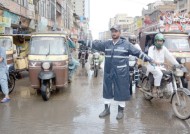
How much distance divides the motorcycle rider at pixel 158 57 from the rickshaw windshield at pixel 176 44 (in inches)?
194

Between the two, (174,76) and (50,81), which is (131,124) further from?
(50,81)

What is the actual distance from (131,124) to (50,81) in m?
3.39

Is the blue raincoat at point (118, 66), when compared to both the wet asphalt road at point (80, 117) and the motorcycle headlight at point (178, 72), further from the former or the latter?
the motorcycle headlight at point (178, 72)

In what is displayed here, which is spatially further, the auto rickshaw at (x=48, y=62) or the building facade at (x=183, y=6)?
the building facade at (x=183, y=6)

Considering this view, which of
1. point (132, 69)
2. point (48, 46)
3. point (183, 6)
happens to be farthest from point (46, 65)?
point (183, 6)

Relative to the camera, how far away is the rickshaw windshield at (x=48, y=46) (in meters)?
9.36

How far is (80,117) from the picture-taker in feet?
21.7

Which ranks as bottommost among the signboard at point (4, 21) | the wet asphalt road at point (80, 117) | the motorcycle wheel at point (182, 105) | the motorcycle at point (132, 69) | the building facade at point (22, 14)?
the wet asphalt road at point (80, 117)

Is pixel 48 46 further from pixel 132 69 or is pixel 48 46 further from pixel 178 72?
pixel 178 72

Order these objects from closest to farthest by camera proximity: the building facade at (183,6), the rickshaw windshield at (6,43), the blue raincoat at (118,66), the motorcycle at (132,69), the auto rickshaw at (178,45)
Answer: the blue raincoat at (118,66), the motorcycle at (132,69), the auto rickshaw at (178,45), the rickshaw windshield at (6,43), the building facade at (183,6)

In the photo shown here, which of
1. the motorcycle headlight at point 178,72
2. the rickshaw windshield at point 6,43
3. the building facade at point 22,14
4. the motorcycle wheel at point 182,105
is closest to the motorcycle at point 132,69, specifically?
the motorcycle wheel at point 182,105

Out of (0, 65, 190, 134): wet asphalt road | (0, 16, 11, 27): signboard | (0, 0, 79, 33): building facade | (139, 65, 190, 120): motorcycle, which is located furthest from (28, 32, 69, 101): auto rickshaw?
(0, 16, 11, 27): signboard

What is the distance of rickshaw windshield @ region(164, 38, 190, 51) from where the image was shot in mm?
12172

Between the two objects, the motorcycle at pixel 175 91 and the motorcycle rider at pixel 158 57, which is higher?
the motorcycle rider at pixel 158 57
